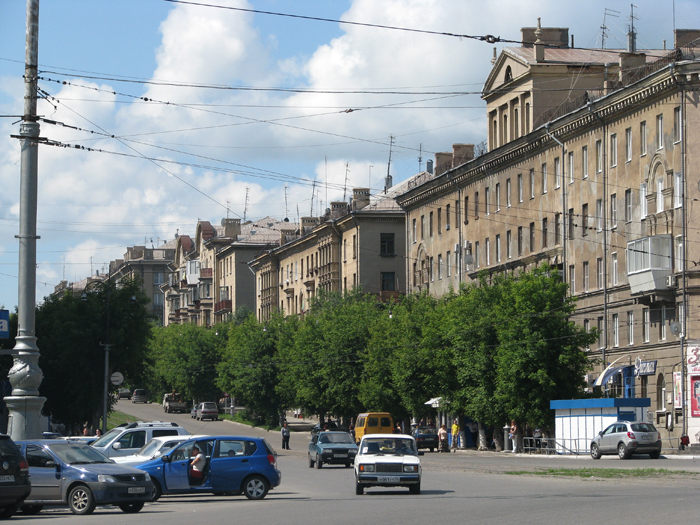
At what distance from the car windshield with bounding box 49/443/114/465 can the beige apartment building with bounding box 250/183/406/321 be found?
195 feet

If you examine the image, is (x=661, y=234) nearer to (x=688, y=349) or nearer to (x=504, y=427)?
(x=688, y=349)

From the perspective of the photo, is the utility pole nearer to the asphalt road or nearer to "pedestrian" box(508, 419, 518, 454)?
Answer: the asphalt road

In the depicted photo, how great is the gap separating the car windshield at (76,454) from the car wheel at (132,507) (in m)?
1.12

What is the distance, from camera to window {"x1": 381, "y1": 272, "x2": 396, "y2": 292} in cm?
8938

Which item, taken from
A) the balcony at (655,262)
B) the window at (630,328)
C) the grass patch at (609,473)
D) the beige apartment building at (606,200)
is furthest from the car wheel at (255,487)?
the window at (630,328)

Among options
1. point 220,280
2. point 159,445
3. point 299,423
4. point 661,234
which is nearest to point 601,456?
point 661,234

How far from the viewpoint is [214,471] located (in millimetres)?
24031

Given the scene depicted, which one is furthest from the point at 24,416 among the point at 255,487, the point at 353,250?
the point at 353,250

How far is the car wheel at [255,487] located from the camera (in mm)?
24047

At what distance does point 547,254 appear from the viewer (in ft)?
203

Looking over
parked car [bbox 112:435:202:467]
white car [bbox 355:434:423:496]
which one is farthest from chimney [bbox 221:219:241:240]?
white car [bbox 355:434:423:496]

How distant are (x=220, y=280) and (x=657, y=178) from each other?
89710 millimetres

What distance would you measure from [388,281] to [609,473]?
59177 mm

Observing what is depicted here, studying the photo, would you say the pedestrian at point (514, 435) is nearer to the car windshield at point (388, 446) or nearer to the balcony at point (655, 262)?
the balcony at point (655, 262)
